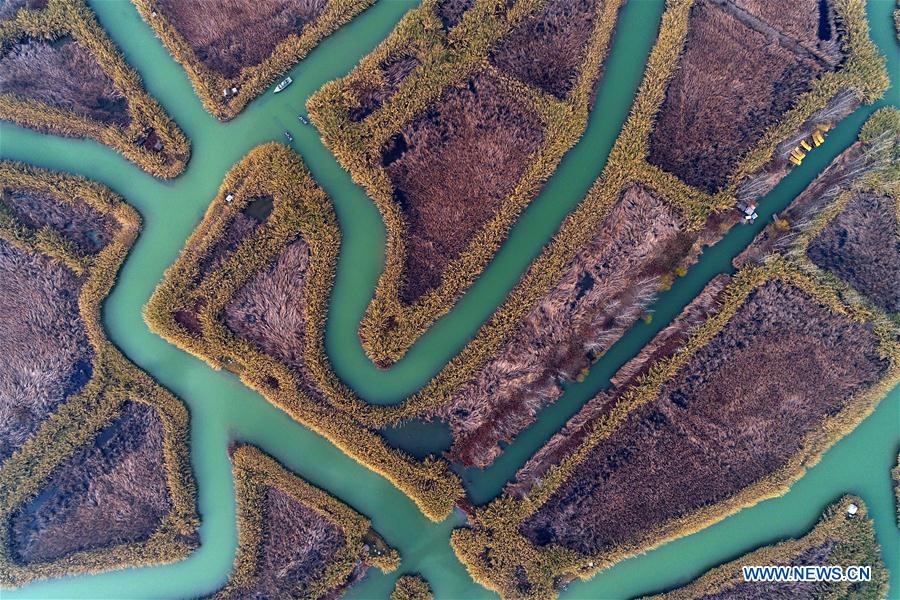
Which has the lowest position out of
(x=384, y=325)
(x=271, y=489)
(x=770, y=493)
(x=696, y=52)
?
(x=271, y=489)

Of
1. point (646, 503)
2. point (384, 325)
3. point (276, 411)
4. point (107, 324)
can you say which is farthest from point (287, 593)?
point (646, 503)

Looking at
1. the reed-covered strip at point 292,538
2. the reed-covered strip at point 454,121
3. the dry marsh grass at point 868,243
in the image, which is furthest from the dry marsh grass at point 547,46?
the reed-covered strip at point 292,538

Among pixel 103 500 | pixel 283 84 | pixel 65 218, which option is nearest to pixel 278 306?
pixel 283 84

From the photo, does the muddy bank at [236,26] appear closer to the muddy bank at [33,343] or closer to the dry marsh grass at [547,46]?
the dry marsh grass at [547,46]

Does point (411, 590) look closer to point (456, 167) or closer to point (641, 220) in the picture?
point (456, 167)

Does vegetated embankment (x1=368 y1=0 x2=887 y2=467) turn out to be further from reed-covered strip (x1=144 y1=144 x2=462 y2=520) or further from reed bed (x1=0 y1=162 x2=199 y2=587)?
reed bed (x1=0 y1=162 x2=199 y2=587)

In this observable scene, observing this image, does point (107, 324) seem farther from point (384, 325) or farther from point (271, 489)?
point (384, 325)

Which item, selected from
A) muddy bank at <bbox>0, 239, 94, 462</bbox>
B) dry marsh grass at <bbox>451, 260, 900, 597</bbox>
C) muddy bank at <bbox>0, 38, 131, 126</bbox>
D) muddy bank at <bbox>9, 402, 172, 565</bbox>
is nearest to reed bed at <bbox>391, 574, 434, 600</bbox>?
dry marsh grass at <bbox>451, 260, 900, 597</bbox>
